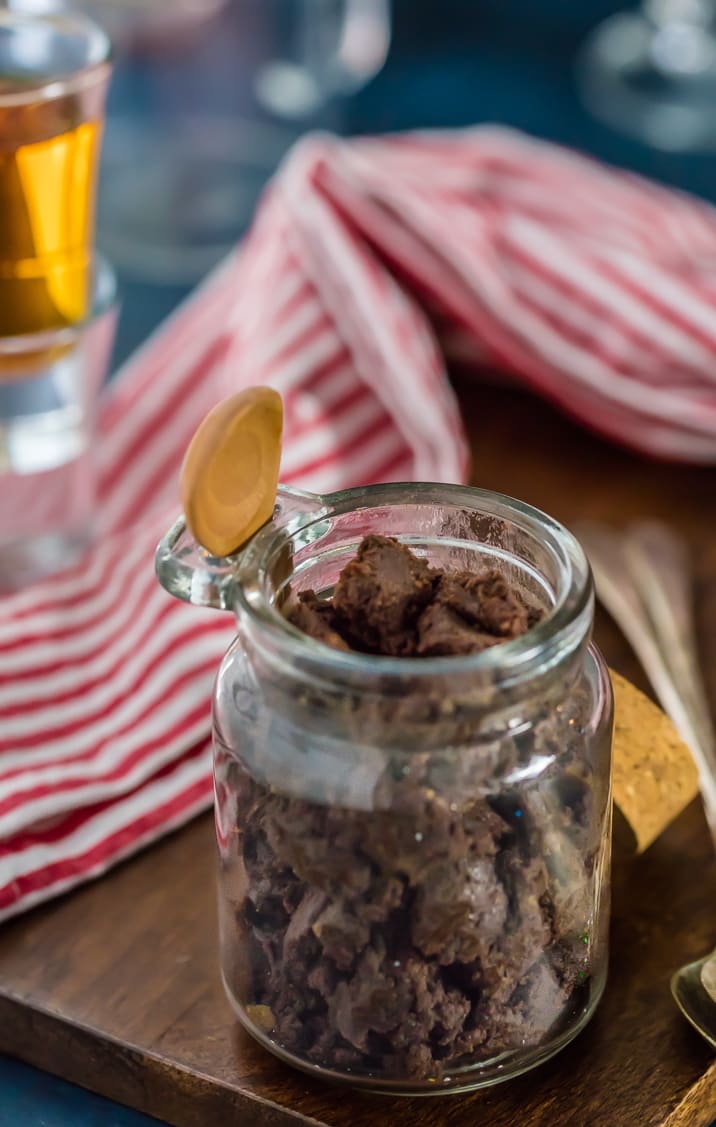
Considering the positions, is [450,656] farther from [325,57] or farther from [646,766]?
[325,57]

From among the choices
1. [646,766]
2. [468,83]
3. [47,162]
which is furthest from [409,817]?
[468,83]

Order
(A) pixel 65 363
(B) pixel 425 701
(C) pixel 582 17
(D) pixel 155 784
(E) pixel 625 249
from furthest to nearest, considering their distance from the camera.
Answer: (C) pixel 582 17 < (E) pixel 625 249 < (A) pixel 65 363 < (D) pixel 155 784 < (B) pixel 425 701

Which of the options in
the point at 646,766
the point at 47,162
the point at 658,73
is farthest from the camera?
the point at 658,73

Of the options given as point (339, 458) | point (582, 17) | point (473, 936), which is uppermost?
point (473, 936)

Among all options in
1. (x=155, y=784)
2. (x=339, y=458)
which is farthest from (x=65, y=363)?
(x=155, y=784)

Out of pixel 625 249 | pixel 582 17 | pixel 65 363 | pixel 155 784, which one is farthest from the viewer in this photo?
pixel 582 17

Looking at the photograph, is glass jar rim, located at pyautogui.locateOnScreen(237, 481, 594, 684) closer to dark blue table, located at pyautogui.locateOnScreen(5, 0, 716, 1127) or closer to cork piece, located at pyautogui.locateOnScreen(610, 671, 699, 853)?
cork piece, located at pyautogui.locateOnScreen(610, 671, 699, 853)

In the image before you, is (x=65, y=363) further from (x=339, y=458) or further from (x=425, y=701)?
(x=425, y=701)

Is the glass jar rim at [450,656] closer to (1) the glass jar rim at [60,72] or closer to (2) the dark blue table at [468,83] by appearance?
(1) the glass jar rim at [60,72]
